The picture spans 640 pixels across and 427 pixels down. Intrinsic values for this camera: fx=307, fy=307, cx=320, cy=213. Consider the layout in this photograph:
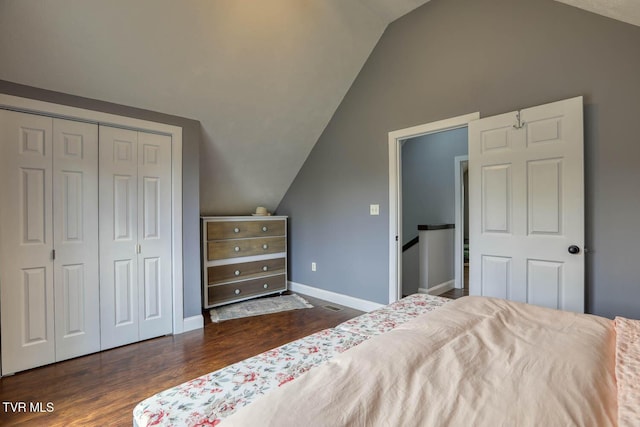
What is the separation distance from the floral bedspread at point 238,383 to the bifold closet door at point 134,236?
2.03 metres

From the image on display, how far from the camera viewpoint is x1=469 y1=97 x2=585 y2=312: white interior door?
212 centimetres

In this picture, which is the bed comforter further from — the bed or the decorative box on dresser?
the decorative box on dresser

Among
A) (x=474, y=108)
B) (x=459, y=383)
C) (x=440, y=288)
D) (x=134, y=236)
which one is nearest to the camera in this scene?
(x=459, y=383)

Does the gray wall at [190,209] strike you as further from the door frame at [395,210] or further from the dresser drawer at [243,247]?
the door frame at [395,210]

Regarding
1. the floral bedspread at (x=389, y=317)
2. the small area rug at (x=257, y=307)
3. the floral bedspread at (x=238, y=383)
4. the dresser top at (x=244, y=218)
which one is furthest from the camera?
the dresser top at (x=244, y=218)

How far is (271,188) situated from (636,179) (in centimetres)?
360

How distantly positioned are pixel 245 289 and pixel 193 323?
895 millimetres

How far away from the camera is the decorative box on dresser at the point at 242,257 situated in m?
3.62

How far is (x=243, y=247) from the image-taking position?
3.90 metres

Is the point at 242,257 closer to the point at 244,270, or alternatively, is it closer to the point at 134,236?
the point at 244,270

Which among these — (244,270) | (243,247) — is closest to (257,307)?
(244,270)

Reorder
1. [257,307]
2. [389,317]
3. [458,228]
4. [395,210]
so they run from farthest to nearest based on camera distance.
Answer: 1. [458,228]
2. [257,307]
3. [395,210]
4. [389,317]

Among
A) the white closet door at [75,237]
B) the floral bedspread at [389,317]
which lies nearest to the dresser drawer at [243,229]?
the white closet door at [75,237]

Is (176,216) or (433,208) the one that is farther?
(433,208)
